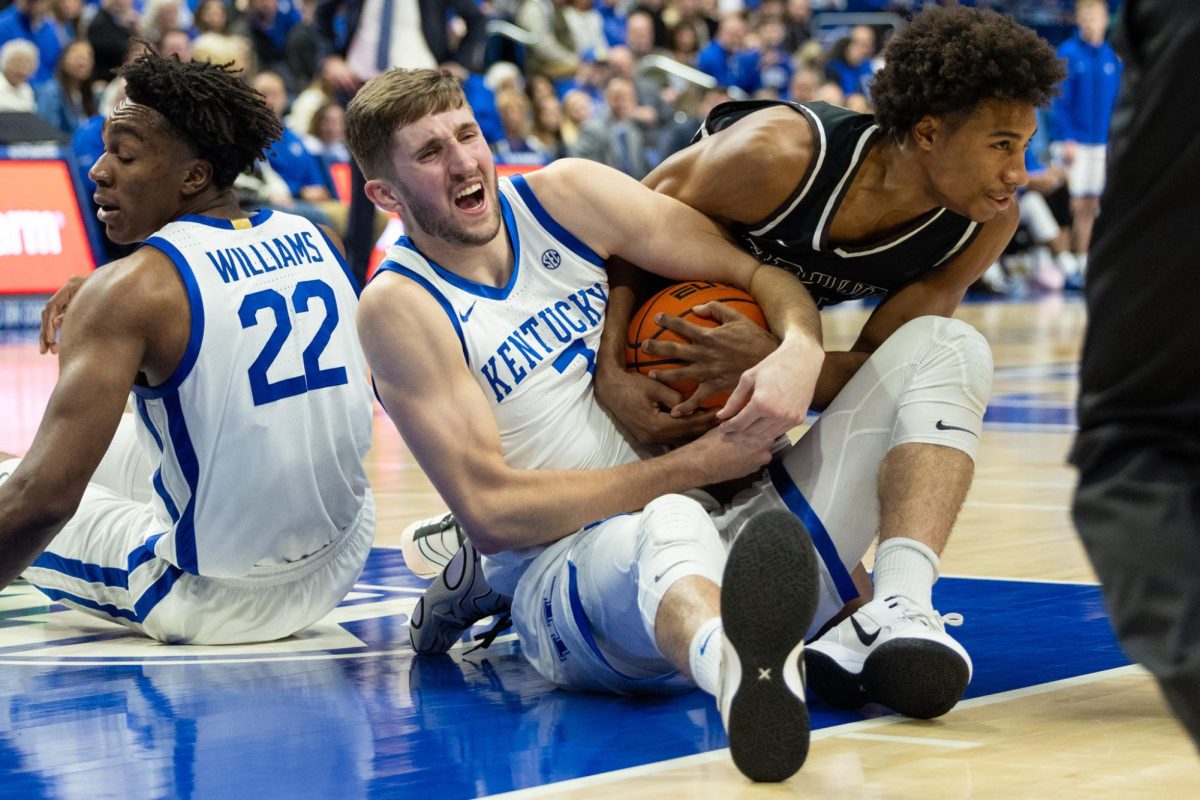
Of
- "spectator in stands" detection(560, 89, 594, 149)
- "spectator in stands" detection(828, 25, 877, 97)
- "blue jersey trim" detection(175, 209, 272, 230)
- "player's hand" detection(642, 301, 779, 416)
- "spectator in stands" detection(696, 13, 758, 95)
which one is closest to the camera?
"player's hand" detection(642, 301, 779, 416)

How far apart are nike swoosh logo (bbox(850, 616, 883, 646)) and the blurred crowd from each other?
6131 millimetres

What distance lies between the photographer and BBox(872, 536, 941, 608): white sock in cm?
312

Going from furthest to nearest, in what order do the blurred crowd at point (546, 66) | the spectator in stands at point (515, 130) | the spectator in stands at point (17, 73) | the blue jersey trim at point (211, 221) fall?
the spectator in stands at point (515, 130) → the spectator in stands at point (17, 73) → the blurred crowd at point (546, 66) → the blue jersey trim at point (211, 221)

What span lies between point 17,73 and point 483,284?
1023cm

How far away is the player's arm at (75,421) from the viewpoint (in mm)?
3414

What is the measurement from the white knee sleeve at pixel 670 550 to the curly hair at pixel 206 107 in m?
1.42

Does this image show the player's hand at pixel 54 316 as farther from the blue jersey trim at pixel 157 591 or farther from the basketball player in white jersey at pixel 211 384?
the blue jersey trim at pixel 157 591

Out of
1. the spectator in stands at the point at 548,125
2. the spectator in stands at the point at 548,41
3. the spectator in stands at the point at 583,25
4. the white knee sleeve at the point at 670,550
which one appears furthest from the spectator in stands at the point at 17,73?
→ the white knee sleeve at the point at 670,550

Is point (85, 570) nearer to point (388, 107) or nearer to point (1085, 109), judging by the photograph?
point (388, 107)

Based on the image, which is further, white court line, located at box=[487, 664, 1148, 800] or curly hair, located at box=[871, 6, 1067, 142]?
curly hair, located at box=[871, 6, 1067, 142]

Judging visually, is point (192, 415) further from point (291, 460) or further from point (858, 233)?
point (858, 233)

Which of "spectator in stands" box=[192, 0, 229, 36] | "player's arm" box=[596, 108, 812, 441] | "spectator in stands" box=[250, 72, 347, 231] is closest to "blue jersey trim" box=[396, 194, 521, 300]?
"player's arm" box=[596, 108, 812, 441]

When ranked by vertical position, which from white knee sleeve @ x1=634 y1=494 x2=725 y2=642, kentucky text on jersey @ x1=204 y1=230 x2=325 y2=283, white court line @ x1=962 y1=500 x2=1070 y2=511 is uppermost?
kentucky text on jersey @ x1=204 y1=230 x2=325 y2=283

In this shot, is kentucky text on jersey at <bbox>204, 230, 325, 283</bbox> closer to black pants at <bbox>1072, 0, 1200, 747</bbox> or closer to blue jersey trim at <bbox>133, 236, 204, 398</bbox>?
blue jersey trim at <bbox>133, 236, 204, 398</bbox>
